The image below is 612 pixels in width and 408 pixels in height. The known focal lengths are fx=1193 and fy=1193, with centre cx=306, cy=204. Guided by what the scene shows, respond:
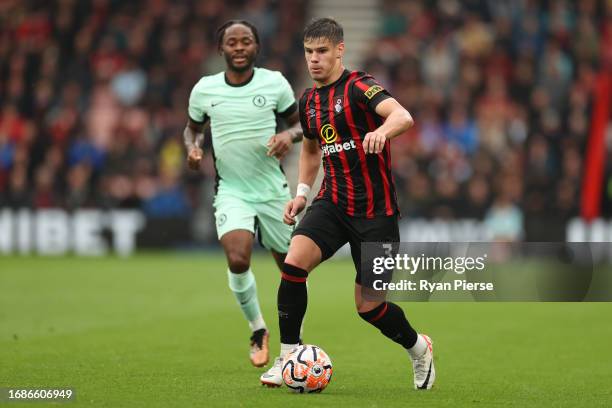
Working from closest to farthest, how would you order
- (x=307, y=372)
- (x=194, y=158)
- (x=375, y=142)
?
(x=375, y=142) < (x=307, y=372) < (x=194, y=158)

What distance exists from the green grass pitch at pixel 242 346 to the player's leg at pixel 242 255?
0.25 meters

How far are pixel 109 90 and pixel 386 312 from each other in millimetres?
17475

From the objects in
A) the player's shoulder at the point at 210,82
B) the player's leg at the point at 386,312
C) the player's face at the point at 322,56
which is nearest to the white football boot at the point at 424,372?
the player's leg at the point at 386,312

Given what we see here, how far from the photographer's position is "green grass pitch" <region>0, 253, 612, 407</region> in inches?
296

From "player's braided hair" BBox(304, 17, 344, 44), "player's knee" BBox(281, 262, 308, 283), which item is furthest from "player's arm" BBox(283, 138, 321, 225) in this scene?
"player's braided hair" BBox(304, 17, 344, 44)

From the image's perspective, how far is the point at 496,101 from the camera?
2173cm

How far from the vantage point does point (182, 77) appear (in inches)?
951

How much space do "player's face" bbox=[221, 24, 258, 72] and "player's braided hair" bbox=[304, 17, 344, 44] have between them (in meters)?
1.77

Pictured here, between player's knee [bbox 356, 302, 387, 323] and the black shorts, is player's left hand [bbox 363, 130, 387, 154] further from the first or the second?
player's knee [bbox 356, 302, 387, 323]

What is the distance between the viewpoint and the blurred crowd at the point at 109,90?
71.6 ft

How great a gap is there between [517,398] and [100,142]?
1666 cm

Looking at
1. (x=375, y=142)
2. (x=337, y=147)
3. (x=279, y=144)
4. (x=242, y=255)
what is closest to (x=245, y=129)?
(x=279, y=144)

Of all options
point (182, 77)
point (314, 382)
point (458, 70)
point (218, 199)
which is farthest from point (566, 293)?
point (182, 77)

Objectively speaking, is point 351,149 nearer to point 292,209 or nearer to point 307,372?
point 292,209
